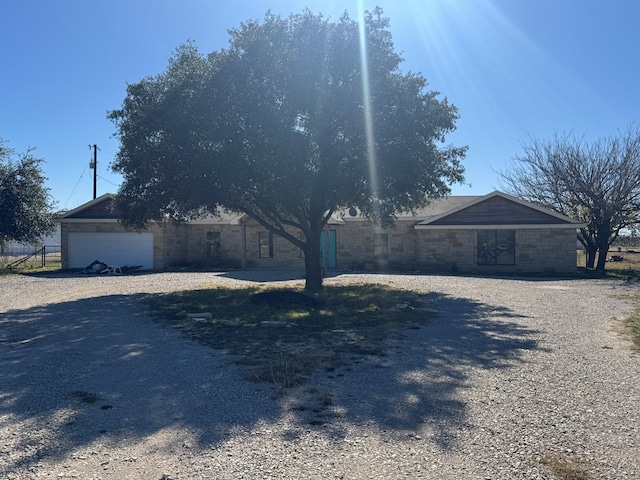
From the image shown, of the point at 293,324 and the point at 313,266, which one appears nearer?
the point at 293,324

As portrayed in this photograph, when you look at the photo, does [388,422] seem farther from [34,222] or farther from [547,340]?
[34,222]

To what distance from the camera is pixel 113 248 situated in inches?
1077

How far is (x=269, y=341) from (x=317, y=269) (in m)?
7.65

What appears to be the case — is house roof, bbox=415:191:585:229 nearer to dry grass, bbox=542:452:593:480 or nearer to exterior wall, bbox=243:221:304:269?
exterior wall, bbox=243:221:304:269

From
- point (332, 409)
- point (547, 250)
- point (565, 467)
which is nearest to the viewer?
point (565, 467)

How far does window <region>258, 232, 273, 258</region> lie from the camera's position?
28.0 metres

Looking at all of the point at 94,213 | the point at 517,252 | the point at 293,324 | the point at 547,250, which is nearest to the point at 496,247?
the point at 517,252

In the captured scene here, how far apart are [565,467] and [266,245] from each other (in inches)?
967

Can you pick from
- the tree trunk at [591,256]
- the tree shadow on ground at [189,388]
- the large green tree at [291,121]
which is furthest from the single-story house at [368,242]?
the tree shadow on ground at [189,388]

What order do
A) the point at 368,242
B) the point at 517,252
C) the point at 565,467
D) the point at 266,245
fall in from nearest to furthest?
the point at 565,467 < the point at 517,252 < the point at 368,242 < the point at 266,245

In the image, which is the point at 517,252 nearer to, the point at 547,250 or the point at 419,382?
the point at 547,250

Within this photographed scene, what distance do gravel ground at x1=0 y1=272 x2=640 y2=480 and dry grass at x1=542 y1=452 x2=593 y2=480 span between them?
0.21ft

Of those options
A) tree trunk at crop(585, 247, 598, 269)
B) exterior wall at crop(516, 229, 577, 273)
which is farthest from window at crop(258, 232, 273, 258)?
tree trunk at crop(585, 247, 598, 269)

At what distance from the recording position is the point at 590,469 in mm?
3979
